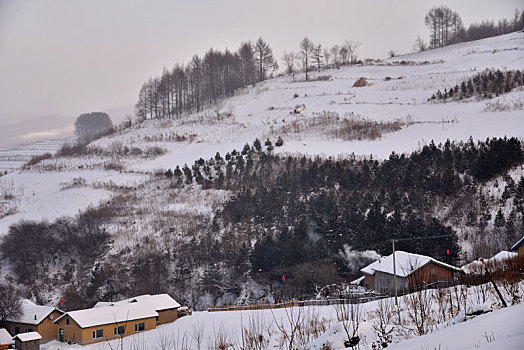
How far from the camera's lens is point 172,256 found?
938 inches

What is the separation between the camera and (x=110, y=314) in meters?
18.4

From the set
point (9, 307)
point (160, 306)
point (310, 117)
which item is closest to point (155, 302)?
point (160, 306)

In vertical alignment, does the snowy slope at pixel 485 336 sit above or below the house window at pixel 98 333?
above

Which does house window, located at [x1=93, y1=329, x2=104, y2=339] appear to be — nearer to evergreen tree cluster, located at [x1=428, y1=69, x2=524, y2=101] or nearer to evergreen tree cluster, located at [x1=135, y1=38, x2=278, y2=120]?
evergreen tree cluster, located at [x1=428, y1=69, x2=524, y2=101]

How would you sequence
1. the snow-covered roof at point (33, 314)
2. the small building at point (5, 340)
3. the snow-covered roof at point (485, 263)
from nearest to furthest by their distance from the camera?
the snow-covered roof at point (485, 263), the small building at point (5, 340), the snow-covered roof at point (33, 314)

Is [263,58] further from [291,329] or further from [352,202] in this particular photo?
[291,329]

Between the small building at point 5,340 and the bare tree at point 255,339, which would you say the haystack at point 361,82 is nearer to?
the small building at point 5,340

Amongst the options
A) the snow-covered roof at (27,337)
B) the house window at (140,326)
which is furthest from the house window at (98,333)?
the snow-covered roof at (27,337)

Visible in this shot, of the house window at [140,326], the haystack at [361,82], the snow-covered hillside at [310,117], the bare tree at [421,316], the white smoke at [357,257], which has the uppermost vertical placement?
the haystack at [361,82]

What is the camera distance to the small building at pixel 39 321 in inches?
787

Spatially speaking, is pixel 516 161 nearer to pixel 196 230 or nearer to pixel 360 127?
pixel 360 127

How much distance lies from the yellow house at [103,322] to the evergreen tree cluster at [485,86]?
1061 inches

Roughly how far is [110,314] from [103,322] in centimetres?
43

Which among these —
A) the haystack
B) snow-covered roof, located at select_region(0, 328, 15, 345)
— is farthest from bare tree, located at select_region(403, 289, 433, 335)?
the haystack
